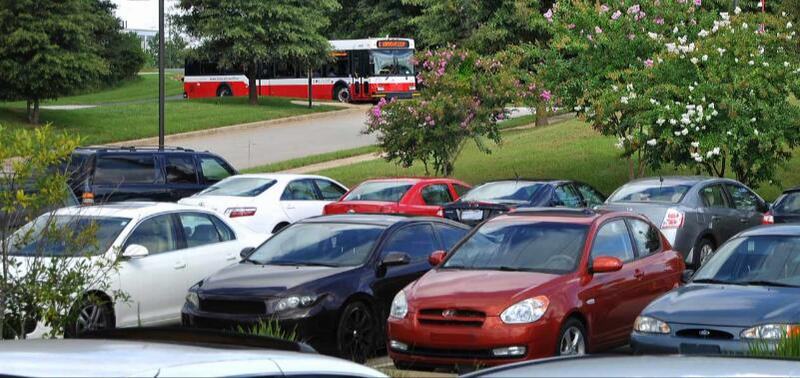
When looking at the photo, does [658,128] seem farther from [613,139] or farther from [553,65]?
[613,139]

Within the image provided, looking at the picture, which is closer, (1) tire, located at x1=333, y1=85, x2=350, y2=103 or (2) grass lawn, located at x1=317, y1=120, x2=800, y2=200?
(2) grass lawn, located at x1=317, y1=120, x2=800, y2=200

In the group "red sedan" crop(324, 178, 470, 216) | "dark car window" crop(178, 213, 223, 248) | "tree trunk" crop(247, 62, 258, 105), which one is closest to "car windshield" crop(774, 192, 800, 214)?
"red sedan" crop(324, 178, 470, 216)

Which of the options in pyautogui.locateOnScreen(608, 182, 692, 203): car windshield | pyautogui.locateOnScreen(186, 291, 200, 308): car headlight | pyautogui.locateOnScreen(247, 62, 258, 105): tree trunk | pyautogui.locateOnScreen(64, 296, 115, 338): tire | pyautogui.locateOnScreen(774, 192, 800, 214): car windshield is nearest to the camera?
pyautogui.locateOnScreen(64, 296, 115, 338): tire

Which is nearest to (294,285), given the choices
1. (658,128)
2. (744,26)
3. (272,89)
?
(658,128)

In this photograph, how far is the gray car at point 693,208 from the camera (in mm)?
18234

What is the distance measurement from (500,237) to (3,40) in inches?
1350

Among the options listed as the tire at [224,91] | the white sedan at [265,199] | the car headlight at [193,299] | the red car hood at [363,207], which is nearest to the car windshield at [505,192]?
the red car hood at [363,207]

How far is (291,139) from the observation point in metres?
45.1

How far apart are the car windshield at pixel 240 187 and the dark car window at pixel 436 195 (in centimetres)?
260

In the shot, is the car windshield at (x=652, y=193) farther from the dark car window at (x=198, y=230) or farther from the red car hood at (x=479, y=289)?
the red car hood at (x=479, y=289)

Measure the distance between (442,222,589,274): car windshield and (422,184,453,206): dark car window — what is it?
8640 millimetres

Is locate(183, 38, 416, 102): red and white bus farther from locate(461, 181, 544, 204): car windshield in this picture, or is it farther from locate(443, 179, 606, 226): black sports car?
locate(461, 181, 544, 204): car windshield

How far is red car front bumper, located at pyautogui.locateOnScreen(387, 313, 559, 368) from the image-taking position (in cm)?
1088

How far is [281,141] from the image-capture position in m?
44.6
